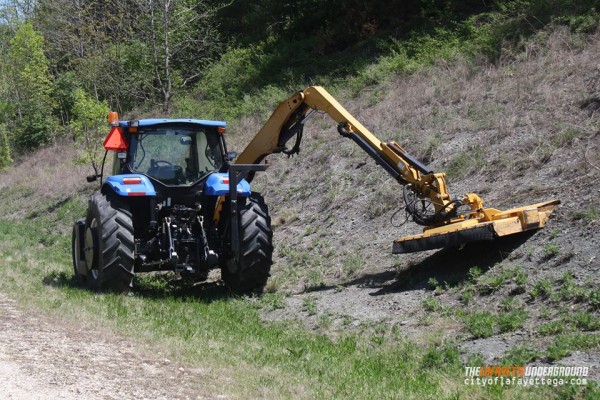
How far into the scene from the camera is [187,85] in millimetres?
33688

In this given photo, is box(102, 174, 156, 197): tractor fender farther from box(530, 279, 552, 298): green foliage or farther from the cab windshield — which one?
box(530, 279, 552, 298): green foliage

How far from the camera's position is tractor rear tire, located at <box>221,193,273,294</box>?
11.5 m

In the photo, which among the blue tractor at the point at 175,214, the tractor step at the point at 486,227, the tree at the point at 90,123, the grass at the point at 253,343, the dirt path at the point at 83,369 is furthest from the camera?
the tree at the point at 90,123

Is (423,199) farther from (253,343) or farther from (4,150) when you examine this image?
(4,150)

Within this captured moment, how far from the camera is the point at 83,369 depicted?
7.10 meters

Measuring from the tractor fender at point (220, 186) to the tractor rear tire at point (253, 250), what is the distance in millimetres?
238

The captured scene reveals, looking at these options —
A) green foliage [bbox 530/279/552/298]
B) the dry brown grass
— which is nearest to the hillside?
green foliage [bbox 530/279/552/298]

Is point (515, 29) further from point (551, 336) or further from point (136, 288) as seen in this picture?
point (551, 336)

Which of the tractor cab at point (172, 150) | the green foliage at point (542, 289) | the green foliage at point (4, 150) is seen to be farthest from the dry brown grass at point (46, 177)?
the green foliage at point (542, 289)

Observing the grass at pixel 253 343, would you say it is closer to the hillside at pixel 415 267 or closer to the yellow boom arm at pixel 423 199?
the hillside at pixel 415 267

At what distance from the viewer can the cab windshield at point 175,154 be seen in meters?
12.2

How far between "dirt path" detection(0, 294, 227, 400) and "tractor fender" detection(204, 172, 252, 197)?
329 centimetres

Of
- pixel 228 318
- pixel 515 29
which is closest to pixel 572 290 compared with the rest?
pixel 228 318

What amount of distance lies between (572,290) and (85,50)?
31076 mm
